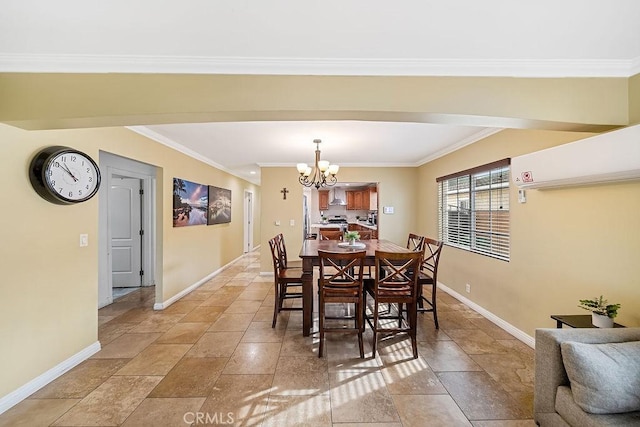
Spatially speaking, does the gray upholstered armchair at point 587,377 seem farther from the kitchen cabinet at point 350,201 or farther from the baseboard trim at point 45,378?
the kitchen cabinet at point 350,201

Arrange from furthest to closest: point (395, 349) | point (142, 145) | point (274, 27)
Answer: point (142, 145), point (395, 349), point (274, 27)

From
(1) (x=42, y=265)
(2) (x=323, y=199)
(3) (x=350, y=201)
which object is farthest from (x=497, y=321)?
(2) (x=323, y=199)

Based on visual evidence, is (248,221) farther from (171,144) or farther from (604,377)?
(604,377)

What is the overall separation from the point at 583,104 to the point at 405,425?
2405 mm

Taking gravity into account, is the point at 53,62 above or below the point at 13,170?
above

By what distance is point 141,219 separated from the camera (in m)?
4.70

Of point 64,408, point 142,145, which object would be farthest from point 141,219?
point 64,408

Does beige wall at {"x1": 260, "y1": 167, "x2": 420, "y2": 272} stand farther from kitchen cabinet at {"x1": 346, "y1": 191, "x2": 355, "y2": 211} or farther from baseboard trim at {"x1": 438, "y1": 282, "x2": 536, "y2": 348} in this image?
kitchen cabinet at {"x1": 346, "y1": 191, "x2": 355, "y2": 211}

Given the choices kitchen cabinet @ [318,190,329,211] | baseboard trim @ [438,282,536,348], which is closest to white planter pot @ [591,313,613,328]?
baseboard trim @ [438,282,536,348]

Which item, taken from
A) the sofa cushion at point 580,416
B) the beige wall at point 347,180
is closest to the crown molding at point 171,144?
the beige wall at point 347,180

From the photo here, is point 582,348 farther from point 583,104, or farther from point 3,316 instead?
point 3,316

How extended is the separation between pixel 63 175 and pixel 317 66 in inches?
86.4

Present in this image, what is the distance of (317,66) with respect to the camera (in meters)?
1.83

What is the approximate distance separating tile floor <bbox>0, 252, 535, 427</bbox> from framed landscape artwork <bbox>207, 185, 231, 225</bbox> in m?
2.49
